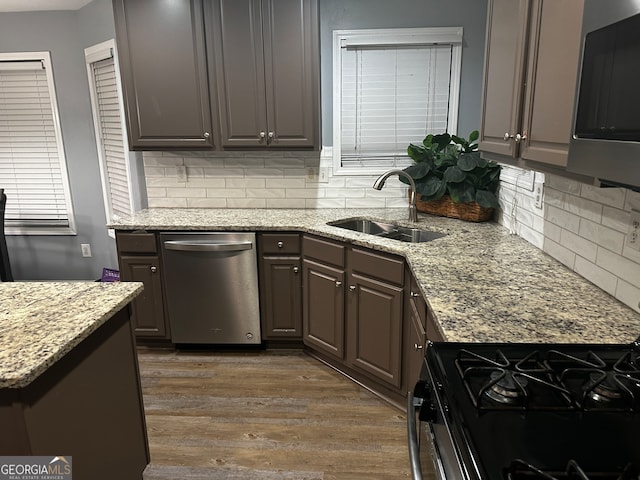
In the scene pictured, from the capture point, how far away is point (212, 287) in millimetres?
2990

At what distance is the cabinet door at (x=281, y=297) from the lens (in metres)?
2.93

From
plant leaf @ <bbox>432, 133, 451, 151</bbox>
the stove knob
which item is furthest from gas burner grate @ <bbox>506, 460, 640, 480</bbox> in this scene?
plant leaf @ <bbox>432, 133, 451, 151</bbox>

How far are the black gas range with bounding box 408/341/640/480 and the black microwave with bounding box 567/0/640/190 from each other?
444 mm

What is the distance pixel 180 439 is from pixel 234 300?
0.96 m

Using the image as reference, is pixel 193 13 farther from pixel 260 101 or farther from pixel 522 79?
pixel 522 79

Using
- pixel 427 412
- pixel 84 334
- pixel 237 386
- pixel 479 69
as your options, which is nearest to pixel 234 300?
pixel 237 386

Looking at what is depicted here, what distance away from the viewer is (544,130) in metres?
1.50

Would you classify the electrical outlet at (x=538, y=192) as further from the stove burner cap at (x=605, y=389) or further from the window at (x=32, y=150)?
the window at (x=32, y=150)

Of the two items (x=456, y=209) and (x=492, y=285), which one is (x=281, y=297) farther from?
(x=492, y=285)

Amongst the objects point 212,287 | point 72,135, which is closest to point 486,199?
point 212,287

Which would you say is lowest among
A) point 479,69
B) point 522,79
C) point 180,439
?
point 180,439

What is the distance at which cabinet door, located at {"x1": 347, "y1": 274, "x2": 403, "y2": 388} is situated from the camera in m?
2.38

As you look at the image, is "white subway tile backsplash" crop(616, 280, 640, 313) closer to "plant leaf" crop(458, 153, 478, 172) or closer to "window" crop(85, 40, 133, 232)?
"plant leaf" crop(458, 153, 478, 172)

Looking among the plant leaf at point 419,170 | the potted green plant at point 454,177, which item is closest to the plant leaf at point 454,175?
the potted green plant at point 454,177
